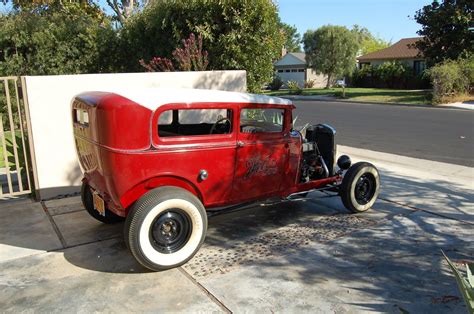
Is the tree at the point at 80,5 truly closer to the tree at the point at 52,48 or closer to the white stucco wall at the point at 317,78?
the tree at the point at 52,48

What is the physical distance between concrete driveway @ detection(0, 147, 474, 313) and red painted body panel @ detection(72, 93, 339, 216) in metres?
0.53

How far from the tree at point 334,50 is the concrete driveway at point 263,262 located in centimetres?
4150

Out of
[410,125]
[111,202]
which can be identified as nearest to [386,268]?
[111,202]

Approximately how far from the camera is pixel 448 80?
24828mm

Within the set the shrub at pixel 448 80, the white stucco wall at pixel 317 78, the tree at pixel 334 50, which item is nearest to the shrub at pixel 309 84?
the white stucco wall at pixel 317 78

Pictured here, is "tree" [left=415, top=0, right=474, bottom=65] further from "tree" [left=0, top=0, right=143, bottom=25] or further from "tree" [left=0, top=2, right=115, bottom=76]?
"tree" [left=0, top=2, right=115, bottom=76]

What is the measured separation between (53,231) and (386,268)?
359 centimetres

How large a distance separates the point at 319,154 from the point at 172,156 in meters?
2.26

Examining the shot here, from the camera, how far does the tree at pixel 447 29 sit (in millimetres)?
26719

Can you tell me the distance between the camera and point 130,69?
36.2 feet

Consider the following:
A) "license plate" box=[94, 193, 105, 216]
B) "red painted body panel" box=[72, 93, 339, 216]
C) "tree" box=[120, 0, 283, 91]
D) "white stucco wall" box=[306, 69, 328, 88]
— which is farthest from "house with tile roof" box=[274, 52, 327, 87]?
"license plate" box=[94, 193, 105, 216]

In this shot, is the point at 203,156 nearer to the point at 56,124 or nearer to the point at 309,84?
the point at 56,124

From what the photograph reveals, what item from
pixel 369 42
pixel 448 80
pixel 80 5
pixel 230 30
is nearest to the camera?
pixel 230 30

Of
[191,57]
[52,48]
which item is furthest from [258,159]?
[52,48]
